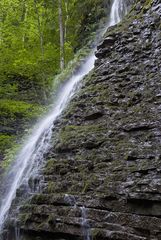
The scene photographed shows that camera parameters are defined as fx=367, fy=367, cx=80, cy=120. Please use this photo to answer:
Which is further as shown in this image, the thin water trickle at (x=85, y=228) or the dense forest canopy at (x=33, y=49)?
the dense forest canopy at (x=33, y=49)

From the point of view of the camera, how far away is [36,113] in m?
12.8

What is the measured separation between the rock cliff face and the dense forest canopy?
4604mm

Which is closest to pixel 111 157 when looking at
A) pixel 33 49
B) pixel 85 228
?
pixel 85 228

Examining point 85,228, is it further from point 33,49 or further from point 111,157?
point 33,49

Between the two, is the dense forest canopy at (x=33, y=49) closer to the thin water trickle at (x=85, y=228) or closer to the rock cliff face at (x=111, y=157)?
the rock cliff face at (x=111, y=157)

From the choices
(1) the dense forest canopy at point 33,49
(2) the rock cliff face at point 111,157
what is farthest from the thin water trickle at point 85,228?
(1) the dense forest canopy at point 33,49

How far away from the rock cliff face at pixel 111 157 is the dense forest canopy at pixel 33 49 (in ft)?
15.1

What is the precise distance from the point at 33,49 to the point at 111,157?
40.4 feet

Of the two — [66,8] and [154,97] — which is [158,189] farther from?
[66,8]

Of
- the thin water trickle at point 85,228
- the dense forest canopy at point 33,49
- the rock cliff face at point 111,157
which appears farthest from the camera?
the dense forest canopy at point 33,49

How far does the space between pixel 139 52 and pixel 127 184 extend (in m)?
3.91

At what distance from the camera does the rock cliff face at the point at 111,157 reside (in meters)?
5.92

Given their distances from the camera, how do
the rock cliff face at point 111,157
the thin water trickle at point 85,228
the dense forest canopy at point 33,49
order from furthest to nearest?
the dense forest canopy at point 33,49 < the thin water trickle at point 85,228 < the rock cliff face at point 111,157

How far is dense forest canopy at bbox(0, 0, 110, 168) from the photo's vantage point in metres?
14.9
